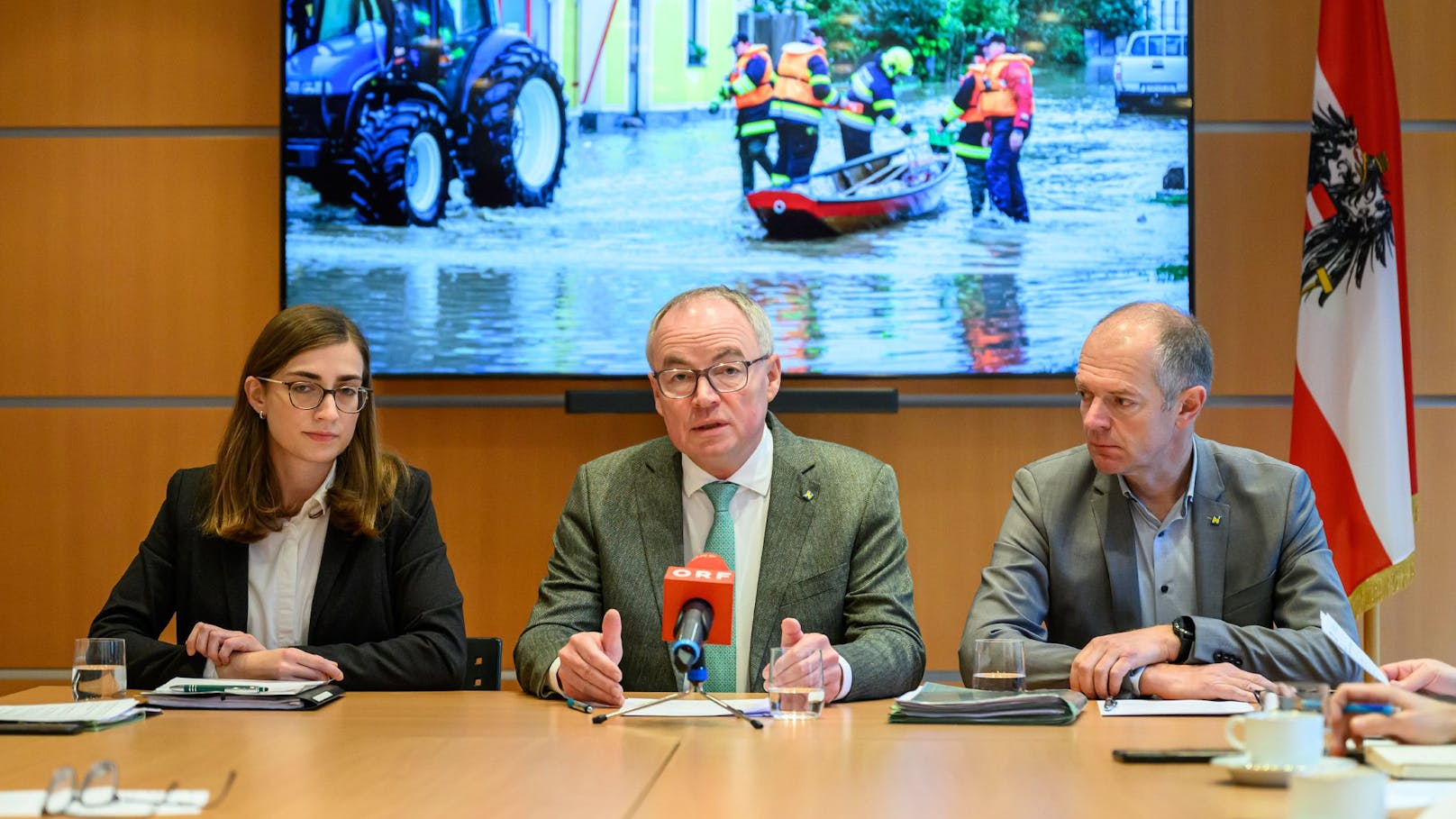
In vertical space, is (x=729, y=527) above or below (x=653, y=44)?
below

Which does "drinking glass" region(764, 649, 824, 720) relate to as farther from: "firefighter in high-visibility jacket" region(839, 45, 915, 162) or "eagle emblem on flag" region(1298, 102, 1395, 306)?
"eagle emblem on flag" region(1298, 102, 1395, 306)

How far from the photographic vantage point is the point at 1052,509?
2996 millimetres

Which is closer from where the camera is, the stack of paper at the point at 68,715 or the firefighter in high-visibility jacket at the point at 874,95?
the stack of paper at the point at 68,715

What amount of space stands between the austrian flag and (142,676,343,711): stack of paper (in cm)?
280

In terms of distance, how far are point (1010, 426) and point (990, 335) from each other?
0.32 meters

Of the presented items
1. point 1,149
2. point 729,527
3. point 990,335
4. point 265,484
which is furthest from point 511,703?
point 1,149

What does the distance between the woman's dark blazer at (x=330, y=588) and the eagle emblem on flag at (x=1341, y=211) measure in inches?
101

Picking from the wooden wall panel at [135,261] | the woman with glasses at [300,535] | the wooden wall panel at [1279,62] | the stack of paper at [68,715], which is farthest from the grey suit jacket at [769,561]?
the wooden wall panel at [1279,62]

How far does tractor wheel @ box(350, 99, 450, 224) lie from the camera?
4.07 m

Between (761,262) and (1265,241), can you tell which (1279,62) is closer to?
(1265,241)

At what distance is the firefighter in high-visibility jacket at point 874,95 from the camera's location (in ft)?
13.2

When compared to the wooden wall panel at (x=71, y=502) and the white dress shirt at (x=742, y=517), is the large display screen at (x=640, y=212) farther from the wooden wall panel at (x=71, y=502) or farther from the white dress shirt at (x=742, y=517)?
the white dress shirt at (x=742, y=517)

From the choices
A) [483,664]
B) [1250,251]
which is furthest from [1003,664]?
[1250,251]

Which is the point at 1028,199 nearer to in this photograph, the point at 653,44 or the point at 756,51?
the point at 756,51
